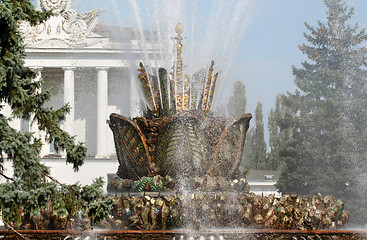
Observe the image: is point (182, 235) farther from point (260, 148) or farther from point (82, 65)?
point (82, 65)

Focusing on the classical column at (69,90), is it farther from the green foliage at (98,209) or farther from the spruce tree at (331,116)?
the green foliage at (98,209)

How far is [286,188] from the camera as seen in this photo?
81.4ft

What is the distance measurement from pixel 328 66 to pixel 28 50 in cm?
2241

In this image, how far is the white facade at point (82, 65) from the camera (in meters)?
39.4

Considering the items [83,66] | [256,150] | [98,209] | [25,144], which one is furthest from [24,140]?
[83,66]

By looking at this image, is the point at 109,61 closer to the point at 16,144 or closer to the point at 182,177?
the point at 182,177

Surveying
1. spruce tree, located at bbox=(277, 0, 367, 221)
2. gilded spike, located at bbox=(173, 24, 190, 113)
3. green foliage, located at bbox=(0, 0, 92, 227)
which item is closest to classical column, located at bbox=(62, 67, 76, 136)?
spruce tree, located at bbox=(277, 0, 367, 221)

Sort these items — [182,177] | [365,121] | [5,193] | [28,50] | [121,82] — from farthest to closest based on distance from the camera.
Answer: [121,82], [28,50], [365,121], [182,177], [5,193]

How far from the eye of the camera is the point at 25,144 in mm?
6527

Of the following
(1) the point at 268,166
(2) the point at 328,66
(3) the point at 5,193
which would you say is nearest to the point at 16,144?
(3) the point at 5,193

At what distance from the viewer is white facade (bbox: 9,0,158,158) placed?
39438mm

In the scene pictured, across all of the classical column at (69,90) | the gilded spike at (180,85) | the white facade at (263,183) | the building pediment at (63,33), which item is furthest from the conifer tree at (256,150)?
the gilded spike at (180,85)

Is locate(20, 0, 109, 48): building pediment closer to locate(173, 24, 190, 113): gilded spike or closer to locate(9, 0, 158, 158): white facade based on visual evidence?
locate(9, 0, 158, 158): white facade

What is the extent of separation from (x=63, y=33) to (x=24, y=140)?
3534 centimetres
